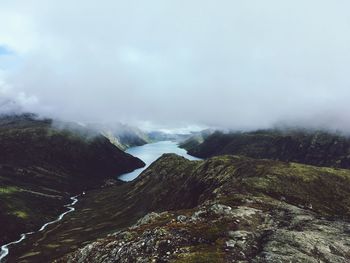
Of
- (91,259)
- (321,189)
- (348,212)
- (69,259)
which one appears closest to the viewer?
(91,259)

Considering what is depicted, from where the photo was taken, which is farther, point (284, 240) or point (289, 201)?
point (289, 201)

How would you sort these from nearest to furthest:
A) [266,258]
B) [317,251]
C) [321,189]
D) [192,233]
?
[266,258] → [317,251] → [192,233] → [321,189]

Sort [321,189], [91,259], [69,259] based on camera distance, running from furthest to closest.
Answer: [321,189], [69,259], [91,259]

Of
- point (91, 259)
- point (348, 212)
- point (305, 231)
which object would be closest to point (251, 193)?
point (348, 212)

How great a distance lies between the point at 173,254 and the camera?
7219 centimetres

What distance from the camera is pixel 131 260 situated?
251 ft

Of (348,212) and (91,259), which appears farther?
(348,212)

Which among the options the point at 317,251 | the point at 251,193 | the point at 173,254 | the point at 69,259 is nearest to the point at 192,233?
the point at 173,254

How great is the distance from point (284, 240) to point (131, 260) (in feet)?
98.3

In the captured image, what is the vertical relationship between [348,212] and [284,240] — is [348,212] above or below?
below

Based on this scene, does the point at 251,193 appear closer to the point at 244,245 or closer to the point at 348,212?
the point at 348,212

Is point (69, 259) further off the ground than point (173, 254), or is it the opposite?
point (173, 254)

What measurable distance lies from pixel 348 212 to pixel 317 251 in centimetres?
9976

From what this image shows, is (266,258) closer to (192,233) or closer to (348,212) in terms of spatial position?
(192,233)
